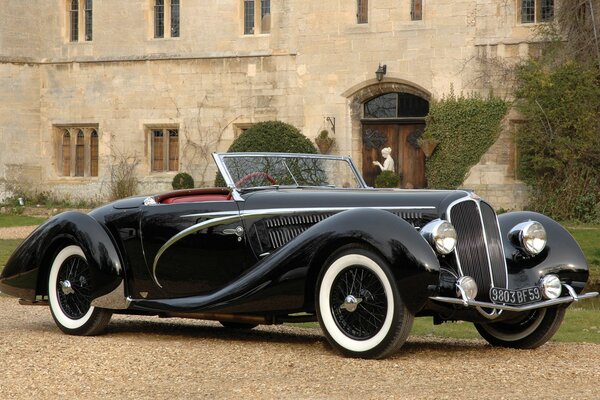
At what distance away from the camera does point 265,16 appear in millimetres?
26922

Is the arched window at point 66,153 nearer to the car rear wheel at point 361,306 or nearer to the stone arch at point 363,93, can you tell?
the stone arch at point 363,93

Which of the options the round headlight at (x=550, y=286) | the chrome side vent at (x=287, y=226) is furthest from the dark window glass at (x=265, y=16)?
the round headlight at (x=550, y=286)

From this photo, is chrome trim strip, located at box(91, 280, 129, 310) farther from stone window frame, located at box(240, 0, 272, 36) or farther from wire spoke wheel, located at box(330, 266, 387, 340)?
stone window frame, located at box(240, 0, 272, 36)

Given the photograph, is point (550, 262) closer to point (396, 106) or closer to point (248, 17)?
point (396, 106)

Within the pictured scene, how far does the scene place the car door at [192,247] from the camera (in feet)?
25.7

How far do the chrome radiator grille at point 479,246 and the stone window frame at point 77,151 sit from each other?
22.4 metres

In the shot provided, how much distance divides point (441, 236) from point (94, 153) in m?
22.9

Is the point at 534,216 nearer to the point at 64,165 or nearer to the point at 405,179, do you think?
the point at 405,179

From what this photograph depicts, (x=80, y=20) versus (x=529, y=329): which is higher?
(x=80, y=20)

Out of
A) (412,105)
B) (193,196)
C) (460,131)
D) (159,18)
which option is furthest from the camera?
(159,18)

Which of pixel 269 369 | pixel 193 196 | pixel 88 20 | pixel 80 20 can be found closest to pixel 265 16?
pixel 88 20

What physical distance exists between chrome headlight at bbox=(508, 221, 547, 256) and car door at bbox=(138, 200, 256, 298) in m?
1.75

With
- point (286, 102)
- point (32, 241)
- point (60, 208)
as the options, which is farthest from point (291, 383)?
point (60, 208)

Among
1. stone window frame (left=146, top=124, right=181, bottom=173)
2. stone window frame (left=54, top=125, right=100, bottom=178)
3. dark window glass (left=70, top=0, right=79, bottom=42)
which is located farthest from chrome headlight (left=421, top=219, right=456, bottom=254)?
dark window glass (left=70, top=0, right=79, bottom=42)
